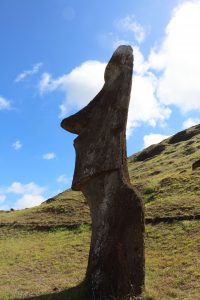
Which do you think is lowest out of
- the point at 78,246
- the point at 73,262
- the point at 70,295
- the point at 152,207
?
the point at 70,295

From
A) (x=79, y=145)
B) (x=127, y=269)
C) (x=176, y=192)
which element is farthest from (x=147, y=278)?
(x=176, y=192)

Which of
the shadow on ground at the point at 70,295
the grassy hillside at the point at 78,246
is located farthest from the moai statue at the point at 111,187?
the grassy hillside at the point at 78,246

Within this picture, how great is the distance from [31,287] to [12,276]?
3.38m

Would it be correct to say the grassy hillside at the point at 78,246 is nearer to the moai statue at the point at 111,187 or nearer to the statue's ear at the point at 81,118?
the moai statue at the point at 111,187

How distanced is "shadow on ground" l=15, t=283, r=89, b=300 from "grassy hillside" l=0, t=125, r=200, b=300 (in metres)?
0.02

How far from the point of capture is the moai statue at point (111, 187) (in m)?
14.1

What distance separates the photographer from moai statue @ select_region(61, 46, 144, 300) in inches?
554

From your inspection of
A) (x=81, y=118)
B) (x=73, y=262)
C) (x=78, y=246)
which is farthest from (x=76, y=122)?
(x=78, y=246)

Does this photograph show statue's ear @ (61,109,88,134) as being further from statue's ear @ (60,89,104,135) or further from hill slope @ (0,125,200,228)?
hill slope @ (0,125,200,228)

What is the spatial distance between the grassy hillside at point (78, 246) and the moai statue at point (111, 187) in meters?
0.87

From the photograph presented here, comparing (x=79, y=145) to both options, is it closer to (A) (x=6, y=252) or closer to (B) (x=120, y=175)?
(B) (x=120, y=175)

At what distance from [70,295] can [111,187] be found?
10.9 ft

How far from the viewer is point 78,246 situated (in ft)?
87.5

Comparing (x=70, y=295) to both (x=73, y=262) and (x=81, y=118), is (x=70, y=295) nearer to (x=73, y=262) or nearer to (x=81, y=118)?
(x=81, y=118)
